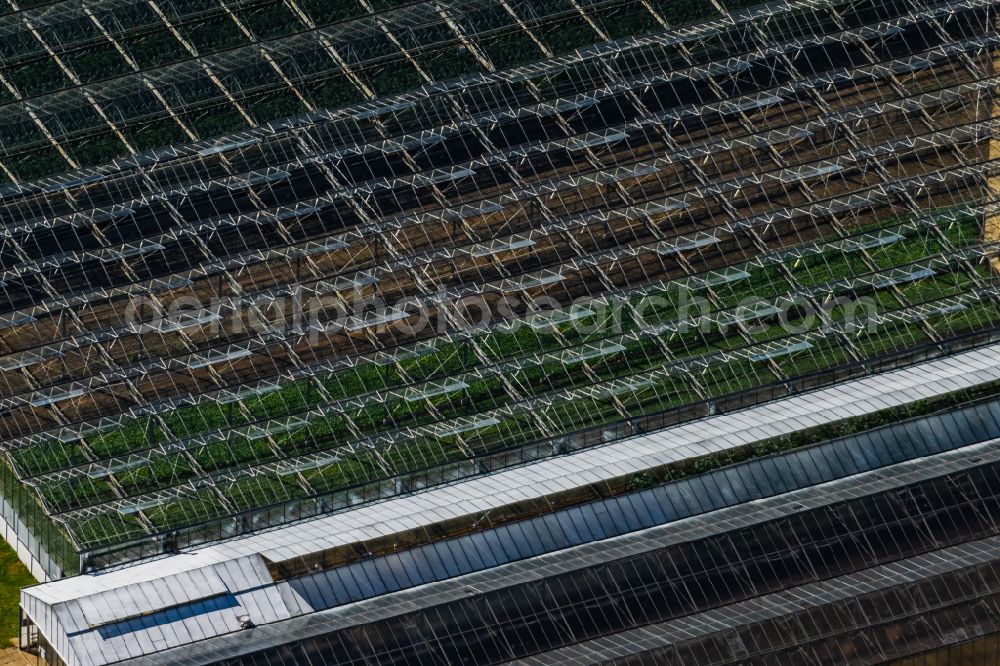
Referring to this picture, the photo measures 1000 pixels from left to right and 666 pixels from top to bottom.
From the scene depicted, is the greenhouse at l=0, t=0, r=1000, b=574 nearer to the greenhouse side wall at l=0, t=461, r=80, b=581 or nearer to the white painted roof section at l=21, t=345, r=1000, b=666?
the greenhouse side wall at l=0, t=461, r=80, b=581

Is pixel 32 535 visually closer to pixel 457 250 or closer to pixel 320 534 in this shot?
pixel 320 534

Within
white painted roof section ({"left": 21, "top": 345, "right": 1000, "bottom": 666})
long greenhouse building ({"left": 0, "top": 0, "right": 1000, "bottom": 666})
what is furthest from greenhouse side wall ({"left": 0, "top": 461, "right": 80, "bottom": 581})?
white painted roof section ({"left": 21, "top": 345, "right": 1000, "bottom": 666})

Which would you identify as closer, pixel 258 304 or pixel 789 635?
pixel 789 635

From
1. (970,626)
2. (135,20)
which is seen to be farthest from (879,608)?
(135,20)

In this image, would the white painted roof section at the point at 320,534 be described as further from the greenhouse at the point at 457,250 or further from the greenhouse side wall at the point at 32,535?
the greenhouse side wall at the point at 32,535

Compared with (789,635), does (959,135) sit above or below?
above

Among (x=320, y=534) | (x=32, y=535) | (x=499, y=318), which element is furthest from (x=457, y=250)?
(x=32, y=535)

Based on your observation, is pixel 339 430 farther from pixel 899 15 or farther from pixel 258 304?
pixel 899 15
